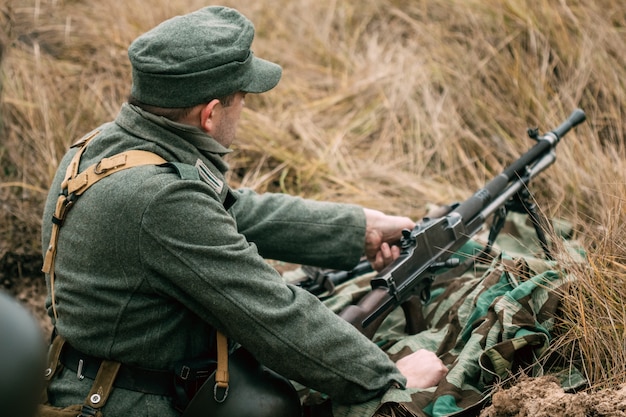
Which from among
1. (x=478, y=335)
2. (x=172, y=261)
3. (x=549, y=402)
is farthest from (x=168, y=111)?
(x=549, y=402)

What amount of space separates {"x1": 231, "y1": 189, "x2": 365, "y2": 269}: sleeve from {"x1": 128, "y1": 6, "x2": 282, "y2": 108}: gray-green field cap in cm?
86

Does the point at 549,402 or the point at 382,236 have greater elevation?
the point at 549,402

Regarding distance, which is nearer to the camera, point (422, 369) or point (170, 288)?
point (170, 288)

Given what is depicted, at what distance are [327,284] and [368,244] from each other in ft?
1.09

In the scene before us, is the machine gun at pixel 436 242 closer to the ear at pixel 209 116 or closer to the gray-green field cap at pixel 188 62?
the ear at pixel 209 116

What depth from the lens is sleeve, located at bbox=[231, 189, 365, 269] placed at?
139 inches

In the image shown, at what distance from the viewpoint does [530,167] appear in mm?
4023

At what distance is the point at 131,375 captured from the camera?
2703mm

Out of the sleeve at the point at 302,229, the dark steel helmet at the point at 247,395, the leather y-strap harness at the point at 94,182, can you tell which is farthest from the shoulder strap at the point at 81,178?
the sleeve at the point at 302,229

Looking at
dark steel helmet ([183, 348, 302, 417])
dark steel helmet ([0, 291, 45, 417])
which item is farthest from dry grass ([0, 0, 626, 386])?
dark steel helmet ([0, 291, 45, 417])

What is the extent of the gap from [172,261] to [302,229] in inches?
43.0

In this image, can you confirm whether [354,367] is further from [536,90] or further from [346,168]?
[536,90]

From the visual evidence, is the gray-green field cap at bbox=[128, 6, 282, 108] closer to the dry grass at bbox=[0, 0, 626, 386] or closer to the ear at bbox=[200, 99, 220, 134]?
the ear at bbox=[200, 99, 220, 134]

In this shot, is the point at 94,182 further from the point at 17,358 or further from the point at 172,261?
the point at 17,358
